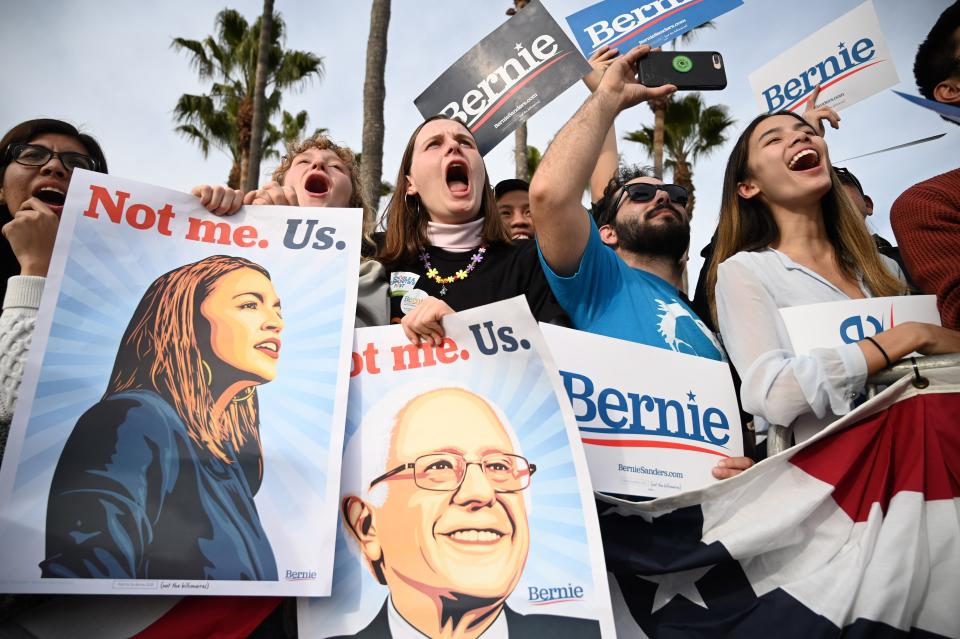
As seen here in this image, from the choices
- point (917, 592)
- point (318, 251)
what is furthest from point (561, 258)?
point (917, 592)

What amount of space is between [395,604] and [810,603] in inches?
36.8

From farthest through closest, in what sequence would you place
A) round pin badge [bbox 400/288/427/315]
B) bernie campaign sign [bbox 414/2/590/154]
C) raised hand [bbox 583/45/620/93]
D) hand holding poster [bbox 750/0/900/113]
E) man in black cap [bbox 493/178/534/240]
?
man in black cap [bbox 493/178/534/240], hand holding poster [bbox 750/0/900/113], bernie campaign sign [bbox 414/2/590/154], raised hand [bbox 583/45/620/93], round pin badge [bbox 400/288/427/315]

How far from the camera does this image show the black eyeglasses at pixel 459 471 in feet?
4.82

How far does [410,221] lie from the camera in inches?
103

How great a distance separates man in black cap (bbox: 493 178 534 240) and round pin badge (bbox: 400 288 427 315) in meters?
1.94

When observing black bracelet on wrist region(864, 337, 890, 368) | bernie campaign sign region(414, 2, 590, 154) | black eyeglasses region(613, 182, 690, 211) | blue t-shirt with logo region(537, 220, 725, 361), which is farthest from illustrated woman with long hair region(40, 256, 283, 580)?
bernie campaign sign region(414, 2, 590, 154)

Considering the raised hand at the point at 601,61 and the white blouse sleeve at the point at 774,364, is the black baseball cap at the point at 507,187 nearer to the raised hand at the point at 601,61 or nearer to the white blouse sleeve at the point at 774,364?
the raised hand at the point at 601,61

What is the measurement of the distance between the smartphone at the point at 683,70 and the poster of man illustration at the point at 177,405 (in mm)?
1305

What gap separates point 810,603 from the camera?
4.69 feet

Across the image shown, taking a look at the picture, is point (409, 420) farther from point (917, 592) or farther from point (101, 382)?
point (917, 592)

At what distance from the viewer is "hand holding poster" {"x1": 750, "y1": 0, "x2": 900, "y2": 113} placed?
3859mm

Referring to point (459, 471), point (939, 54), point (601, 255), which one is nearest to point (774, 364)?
point (601, 255)

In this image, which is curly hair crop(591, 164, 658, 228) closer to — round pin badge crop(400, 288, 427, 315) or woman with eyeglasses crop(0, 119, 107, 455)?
round pin badge crop(400, 288, 427, 315)

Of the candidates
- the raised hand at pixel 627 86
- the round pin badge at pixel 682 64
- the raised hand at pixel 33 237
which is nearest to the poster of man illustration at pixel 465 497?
the raised hand at pixel 33 237
